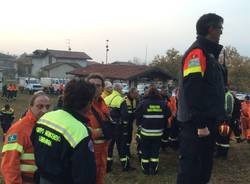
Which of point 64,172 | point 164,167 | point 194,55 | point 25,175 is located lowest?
point 164,167

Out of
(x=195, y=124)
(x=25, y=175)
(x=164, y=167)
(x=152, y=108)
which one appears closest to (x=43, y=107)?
(x=25, y=175)

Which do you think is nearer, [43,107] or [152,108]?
[43,107]

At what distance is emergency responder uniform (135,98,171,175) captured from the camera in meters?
8.09

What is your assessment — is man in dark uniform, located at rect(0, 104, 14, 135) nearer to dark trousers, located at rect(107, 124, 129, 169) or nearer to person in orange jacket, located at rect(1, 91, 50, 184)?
dark trousers, located at rect(107, 124, 129, 169)

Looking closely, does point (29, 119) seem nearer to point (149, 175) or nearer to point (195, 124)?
point (195, 124)

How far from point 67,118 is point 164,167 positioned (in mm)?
6463

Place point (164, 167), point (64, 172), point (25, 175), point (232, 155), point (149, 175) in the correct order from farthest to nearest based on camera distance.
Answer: point (232, 155) < point (164, 167) < point (149, 175) < point (25, 175) < point (64, 172)

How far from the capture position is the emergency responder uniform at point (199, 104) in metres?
3.86

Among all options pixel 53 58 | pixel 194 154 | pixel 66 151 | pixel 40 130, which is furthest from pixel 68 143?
pixel 53 58

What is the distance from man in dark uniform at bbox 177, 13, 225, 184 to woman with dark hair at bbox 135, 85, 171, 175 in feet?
13.0

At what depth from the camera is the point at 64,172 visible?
264 cm

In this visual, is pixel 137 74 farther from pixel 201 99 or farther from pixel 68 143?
pixel 68 143

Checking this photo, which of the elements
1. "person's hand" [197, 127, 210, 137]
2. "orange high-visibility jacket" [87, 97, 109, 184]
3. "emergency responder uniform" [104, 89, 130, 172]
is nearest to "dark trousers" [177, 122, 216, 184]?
"person's hand" [197, 127, 210, 137]

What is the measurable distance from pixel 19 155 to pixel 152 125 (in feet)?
15.5
